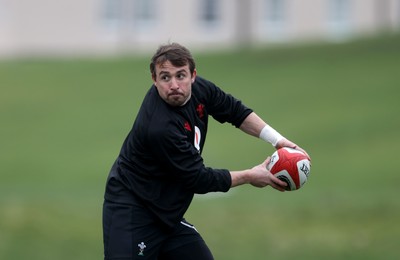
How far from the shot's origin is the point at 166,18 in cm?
5709

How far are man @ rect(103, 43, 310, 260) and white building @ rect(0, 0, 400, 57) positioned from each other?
4453 cm

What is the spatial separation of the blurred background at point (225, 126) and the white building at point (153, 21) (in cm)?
7

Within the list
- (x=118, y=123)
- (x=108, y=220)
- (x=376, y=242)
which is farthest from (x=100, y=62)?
(x=108, y=220)

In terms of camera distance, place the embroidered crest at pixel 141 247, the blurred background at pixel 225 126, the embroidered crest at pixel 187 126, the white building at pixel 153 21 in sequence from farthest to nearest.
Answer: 1. the white building at pixel 153 21
2. the blurred background at pixel 225 126
3. the embroidered crest at pixel 141 247
4. the embroidered crest at pixel 187 126

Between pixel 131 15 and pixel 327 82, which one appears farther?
pixel 131 15

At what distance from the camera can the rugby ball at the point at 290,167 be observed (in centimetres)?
909

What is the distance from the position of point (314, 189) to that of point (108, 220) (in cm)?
1437

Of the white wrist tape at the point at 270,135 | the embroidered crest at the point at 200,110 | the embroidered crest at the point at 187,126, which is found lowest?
the white wrist tape at the point at 270,135

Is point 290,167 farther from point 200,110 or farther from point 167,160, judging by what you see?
point 167,160

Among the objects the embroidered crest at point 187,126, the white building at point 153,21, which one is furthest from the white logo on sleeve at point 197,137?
the white building at point 153,21

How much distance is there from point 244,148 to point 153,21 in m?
27.8

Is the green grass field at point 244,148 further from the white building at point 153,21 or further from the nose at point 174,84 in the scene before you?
the white building at point 153,21

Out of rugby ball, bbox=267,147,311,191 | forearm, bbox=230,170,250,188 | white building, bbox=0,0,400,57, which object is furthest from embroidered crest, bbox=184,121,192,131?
white building, bbox=0,0,400,57

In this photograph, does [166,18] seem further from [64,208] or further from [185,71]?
[185,71]
